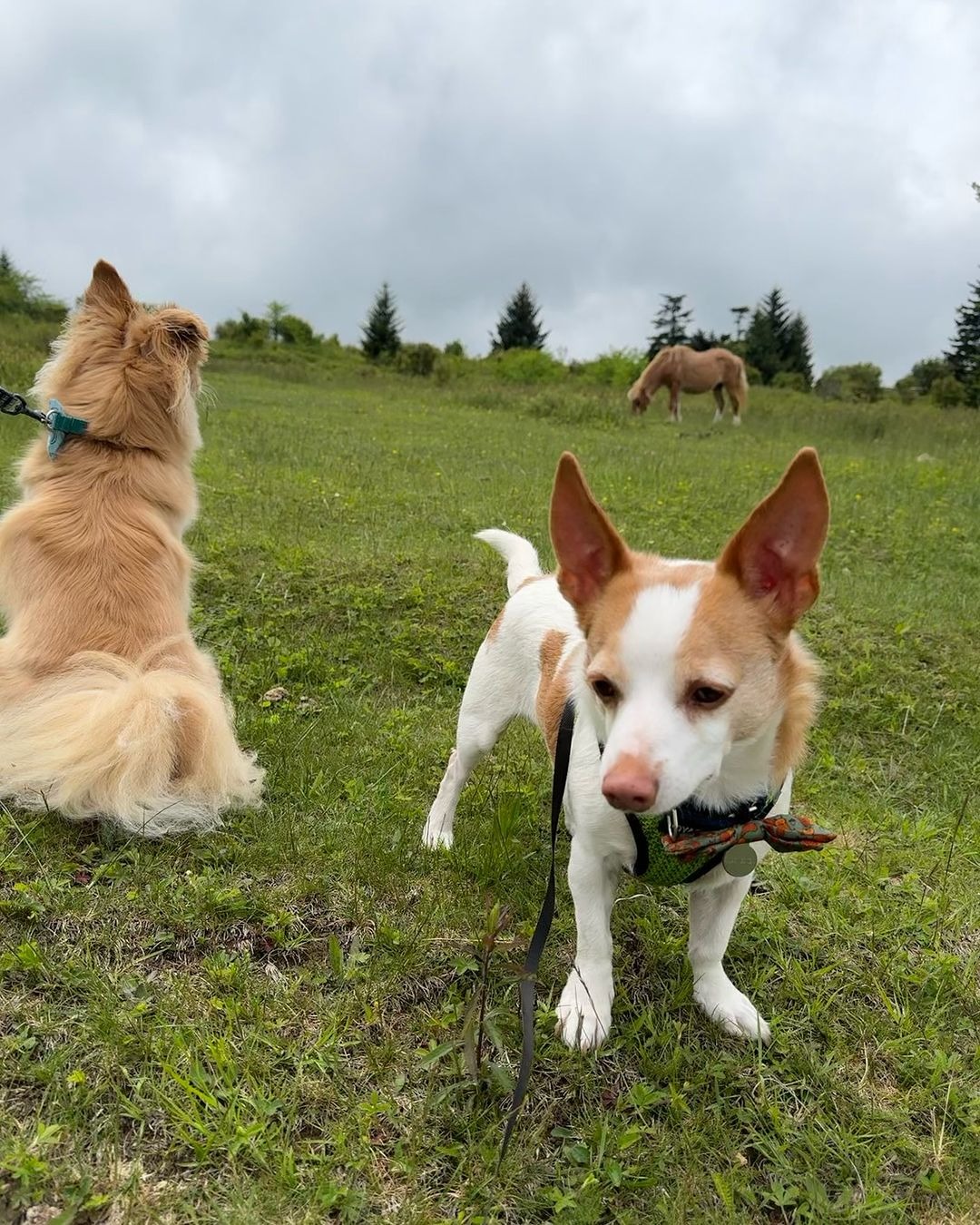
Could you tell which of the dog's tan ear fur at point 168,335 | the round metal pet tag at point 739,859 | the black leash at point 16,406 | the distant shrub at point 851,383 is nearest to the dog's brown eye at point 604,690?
the round metal pet tag at point 739,859

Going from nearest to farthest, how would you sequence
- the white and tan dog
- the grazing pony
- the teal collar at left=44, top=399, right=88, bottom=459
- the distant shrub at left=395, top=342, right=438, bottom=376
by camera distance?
the white and tan dog → the teal collar at left=44, top=399, right=88, bottom=459 → the grazing pony → the distant shrub at left=395, top=342, right=438, bottom=376

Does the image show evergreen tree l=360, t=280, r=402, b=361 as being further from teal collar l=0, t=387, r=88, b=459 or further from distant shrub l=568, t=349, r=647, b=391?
teal collar l=0, t=387, r=88, b=459

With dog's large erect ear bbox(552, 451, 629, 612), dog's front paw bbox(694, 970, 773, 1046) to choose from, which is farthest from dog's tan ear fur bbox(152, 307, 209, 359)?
dog's front paw bbox(694, 970, 773, 1046)

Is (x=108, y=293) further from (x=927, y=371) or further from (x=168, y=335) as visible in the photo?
(x=927, y=371)

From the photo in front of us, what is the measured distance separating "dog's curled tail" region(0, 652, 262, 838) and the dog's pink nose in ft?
6.31

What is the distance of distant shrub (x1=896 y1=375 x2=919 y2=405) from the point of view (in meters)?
46.5

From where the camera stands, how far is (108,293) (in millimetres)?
4141

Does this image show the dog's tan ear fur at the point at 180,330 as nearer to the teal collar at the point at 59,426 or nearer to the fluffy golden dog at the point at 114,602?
the fluffy golden dog at the point at 114,602

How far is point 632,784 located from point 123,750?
206cm

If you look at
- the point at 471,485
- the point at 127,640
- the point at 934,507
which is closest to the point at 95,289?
the point at 127,640

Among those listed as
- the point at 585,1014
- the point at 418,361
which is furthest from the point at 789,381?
the point at 585,1014

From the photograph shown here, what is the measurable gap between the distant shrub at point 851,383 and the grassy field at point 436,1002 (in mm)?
39602

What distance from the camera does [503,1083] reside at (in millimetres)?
2035

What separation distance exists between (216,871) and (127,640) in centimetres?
107
